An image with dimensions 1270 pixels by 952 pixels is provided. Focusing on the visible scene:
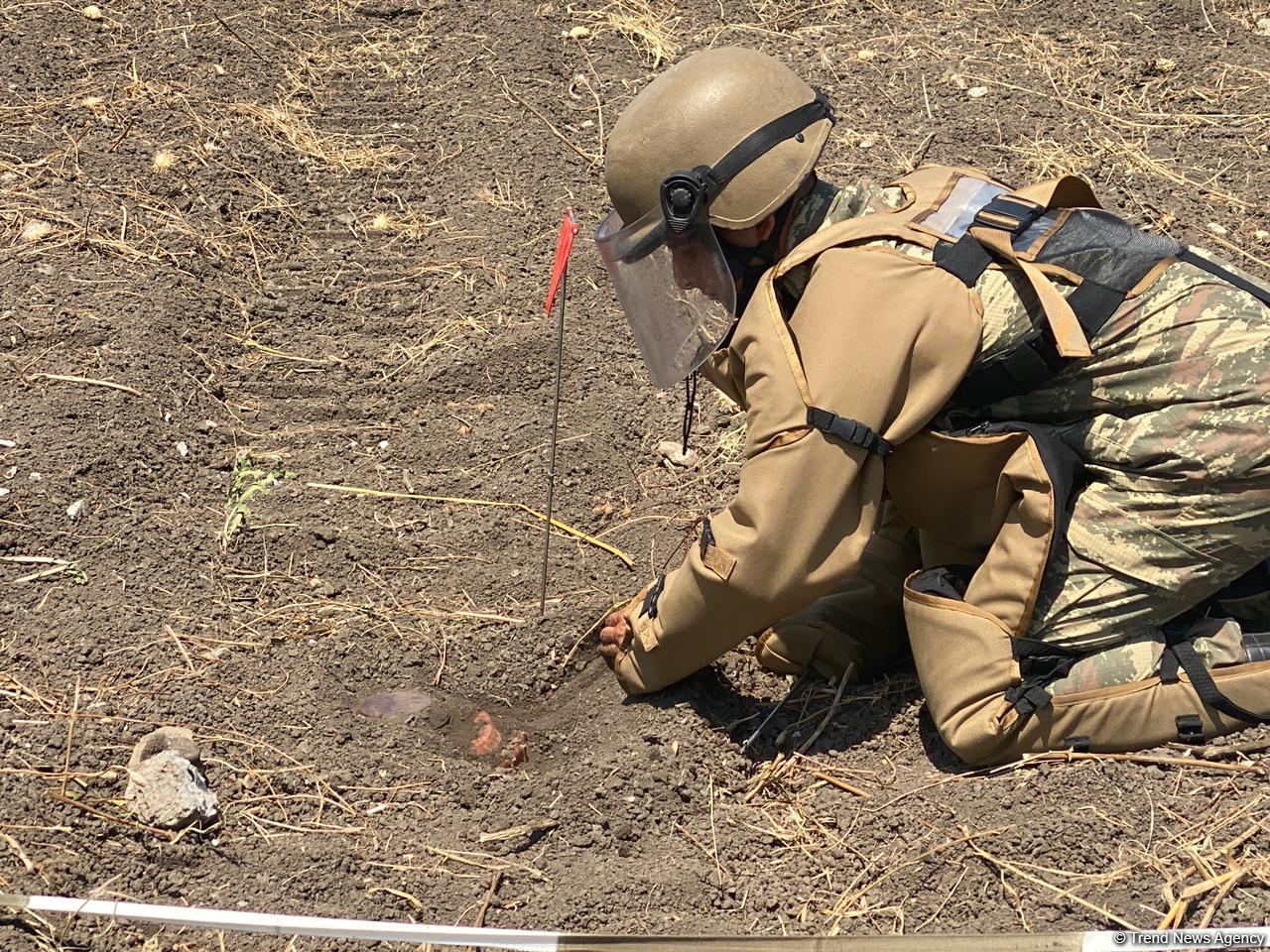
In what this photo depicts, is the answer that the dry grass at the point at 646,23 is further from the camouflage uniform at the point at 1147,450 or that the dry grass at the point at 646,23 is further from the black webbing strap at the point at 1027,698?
the black webbing strap at the point at 1027,698

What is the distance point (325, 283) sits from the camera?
5023 millimetres

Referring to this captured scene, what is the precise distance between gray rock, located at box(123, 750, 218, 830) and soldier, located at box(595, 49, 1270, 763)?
105 centimetres

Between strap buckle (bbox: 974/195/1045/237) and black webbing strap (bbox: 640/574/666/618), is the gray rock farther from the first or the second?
strap buckle (bbox: 974/195/1045/237)

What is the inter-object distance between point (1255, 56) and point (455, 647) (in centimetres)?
470

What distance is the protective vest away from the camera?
276 cm

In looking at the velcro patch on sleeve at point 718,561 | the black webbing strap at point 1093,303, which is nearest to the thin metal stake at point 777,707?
the velcro patch on sleeve at point 718,561

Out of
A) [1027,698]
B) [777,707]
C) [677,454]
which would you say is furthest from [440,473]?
[1027,698]

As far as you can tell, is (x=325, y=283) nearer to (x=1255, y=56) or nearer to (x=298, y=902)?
(x=298, y=902)

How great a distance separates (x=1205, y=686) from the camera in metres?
2.97

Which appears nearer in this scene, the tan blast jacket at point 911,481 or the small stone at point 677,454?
the tan blast jacket at point 911,481

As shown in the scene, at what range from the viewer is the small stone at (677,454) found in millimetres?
4246

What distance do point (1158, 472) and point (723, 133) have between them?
3.87 feet

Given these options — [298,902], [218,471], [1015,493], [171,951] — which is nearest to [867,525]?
[1015,493]

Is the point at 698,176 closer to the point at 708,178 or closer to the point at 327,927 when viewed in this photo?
the point at 708,178
